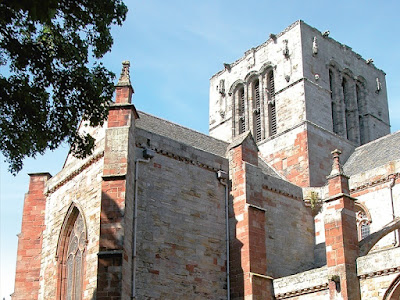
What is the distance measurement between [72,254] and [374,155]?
1564 cm

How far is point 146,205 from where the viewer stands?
70.3 ft

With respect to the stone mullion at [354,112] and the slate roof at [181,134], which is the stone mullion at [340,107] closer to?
the stone mullion at [354,112]

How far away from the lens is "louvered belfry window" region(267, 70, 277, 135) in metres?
33.7

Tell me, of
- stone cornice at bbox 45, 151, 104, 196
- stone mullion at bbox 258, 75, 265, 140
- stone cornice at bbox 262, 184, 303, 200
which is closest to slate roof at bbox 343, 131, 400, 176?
stone cornice at bbox 262, 184, 303, 200

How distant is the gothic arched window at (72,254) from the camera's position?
21.4m

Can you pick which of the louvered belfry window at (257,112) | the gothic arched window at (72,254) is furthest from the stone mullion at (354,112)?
the gothic arched window at (72,254)

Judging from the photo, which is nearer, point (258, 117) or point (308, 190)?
point (308, 190)

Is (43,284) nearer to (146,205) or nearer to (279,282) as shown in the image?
(146,205)

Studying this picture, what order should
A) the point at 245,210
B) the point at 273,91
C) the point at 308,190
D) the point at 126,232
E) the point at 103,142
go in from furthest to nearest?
the point at 273,91, the point at 308,190, the point at 245,210, the point at 103,142, the point at 126,232

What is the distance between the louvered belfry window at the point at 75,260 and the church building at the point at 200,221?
4cm

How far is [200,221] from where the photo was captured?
22.8m

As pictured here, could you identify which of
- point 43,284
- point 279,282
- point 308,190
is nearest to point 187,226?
point 279,282

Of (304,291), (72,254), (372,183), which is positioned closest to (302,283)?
(304,291)

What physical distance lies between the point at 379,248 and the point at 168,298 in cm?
945
